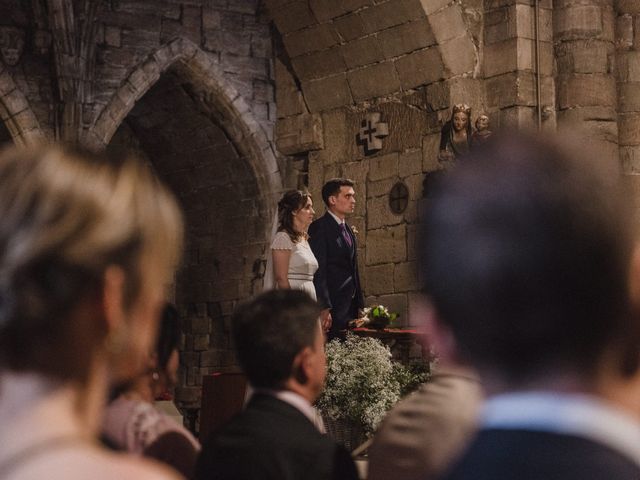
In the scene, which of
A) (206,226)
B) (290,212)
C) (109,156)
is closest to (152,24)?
(206,226)

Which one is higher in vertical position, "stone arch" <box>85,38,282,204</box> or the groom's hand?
"stone arch" <box>85,38,282,204</box>

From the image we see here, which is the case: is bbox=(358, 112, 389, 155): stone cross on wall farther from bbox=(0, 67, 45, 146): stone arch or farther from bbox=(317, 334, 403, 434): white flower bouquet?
bbox=(317, 334, 403, 434): white flower bouquet

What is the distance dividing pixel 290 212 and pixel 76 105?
327cm

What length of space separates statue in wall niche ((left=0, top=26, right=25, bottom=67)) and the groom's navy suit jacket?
325 centimetres

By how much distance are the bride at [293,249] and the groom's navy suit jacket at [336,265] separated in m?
0.53

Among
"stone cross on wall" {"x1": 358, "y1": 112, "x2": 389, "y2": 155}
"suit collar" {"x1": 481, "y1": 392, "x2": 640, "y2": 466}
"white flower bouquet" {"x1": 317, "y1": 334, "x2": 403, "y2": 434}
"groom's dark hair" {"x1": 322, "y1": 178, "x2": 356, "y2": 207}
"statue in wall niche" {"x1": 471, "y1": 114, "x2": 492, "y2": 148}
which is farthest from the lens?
"stone cross on wall" {"x1": 358, "y1": 112, "x2": 389, "y2": 155}

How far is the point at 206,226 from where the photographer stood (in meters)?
11.0

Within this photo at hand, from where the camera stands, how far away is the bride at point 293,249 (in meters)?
6.82

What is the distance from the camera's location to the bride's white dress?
6.85 metres

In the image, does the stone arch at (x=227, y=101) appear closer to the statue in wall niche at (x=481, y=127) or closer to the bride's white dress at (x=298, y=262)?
the statue in wall niche at (x=481, y=127)

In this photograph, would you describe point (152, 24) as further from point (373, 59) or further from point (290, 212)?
point (290, 212)

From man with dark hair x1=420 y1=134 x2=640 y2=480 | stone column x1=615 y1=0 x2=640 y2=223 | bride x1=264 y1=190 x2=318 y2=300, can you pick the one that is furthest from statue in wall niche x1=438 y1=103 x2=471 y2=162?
man with dark hair x1=420 y1=134 x2=640 y2=480

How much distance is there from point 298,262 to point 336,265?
72cm

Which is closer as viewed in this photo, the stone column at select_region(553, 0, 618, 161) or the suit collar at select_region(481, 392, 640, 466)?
the suit collar at select_region(481, 392, 640, 466)
